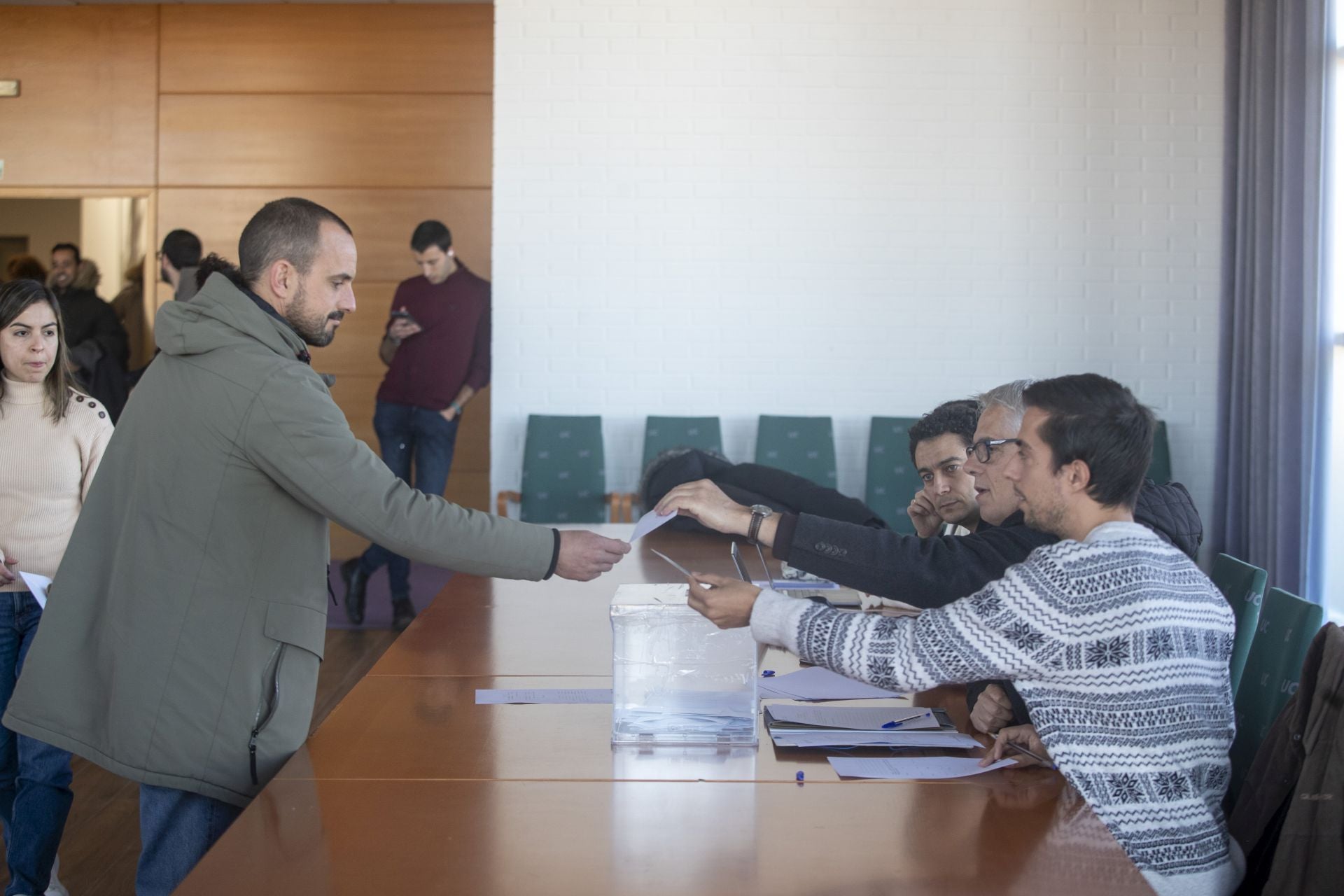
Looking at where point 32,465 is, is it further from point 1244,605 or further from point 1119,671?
point 1244,605

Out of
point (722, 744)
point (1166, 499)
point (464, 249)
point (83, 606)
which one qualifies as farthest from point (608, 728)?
point (464, 249)

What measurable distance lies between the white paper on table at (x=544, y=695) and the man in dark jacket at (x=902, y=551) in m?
0.37

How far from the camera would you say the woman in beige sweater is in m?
2.70

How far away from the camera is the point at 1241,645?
2.56 meters

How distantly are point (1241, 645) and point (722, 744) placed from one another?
1.31m

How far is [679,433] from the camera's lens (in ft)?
19.2

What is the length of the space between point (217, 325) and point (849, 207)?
4.45 metres

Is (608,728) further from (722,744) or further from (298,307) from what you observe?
(298,307)

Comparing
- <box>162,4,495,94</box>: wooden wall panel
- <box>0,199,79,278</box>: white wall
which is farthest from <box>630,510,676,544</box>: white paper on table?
<box>0,199,79,278</box>: white wall

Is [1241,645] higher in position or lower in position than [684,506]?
lower

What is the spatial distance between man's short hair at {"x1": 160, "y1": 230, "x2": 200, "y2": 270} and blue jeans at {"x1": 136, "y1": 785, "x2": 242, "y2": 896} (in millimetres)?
3610

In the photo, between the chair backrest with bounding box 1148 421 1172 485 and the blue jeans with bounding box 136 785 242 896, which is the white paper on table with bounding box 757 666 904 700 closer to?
the blue jeans with bounding box 136 785 242 896

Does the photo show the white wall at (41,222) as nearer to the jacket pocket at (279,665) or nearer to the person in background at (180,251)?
the person in background at (180,251)

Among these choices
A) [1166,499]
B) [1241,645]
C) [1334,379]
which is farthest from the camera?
[1334,379]
